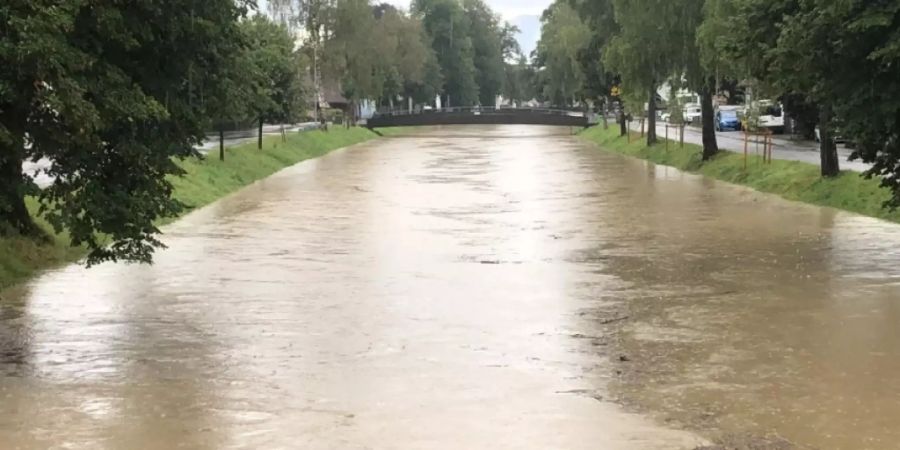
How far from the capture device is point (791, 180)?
93.4 ft

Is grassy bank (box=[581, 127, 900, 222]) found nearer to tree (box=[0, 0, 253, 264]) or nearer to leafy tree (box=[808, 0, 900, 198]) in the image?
leafy tree (box=[808, 0, 900, 198])

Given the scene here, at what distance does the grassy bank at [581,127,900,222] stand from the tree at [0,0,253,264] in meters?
10.2

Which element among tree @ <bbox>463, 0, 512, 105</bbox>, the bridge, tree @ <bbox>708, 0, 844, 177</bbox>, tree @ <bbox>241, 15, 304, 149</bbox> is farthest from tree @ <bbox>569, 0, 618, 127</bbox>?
tree @ <bbox>463, 0, 512, 105</bbox>

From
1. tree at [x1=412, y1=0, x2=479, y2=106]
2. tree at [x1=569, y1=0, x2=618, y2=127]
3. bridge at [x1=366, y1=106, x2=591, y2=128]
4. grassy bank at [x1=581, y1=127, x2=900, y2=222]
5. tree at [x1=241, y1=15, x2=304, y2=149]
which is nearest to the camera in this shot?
grassy bank at [x1=581, y1=127, x2=900, y2=222]

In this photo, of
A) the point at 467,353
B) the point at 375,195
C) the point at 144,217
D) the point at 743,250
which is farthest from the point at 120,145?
the point at 375,195

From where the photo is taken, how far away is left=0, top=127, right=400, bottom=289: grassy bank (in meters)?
16.1

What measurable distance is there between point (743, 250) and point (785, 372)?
343 inches

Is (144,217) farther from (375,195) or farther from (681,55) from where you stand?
(681,55)

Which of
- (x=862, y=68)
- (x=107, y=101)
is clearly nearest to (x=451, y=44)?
(x=862, y=68)

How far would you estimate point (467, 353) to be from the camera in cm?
1095

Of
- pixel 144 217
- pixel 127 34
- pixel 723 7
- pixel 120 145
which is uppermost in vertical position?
pixel 723 7

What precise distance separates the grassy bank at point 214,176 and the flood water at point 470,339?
22.5 inches

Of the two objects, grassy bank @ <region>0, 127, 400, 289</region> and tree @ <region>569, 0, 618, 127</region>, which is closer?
grassy bank @ <region>0, 127, 400, 289</region>

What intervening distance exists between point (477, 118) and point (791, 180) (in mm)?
82339
